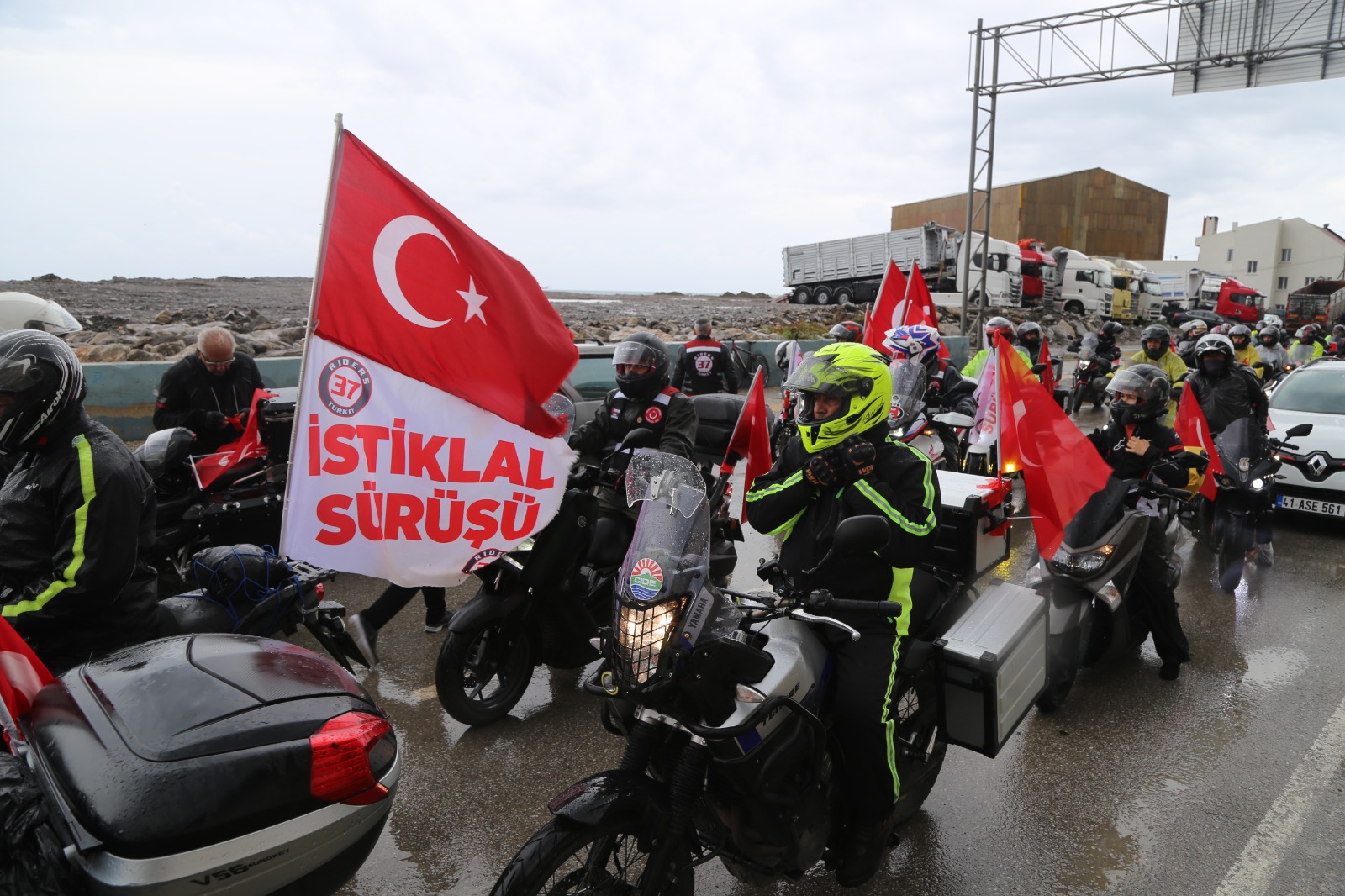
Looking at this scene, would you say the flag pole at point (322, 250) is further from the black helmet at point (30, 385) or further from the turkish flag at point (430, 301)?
the black helmet at point (30, 385)

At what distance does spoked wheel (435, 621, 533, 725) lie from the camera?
4.17m

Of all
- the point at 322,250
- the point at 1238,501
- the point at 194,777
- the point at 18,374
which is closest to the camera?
the point at 194,777

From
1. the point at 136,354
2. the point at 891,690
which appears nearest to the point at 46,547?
the point at 891,690

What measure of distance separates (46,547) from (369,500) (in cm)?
106

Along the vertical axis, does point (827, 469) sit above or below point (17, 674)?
above

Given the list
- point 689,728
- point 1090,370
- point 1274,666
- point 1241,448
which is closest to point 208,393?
point 689,728

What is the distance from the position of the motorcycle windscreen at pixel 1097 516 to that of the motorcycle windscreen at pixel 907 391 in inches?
113

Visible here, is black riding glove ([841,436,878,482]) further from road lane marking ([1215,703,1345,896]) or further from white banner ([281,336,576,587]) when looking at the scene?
road lane marking ([1215,703,1345,896])

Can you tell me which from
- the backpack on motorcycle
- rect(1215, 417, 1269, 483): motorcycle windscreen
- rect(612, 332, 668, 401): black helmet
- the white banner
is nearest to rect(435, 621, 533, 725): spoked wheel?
the white banner

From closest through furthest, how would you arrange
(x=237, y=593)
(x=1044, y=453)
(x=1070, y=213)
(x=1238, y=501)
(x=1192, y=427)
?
(x=237, y=593) < (x=1044, y=453) < (x=1192, y=427) < (x=1238, y=501) < (x=1070, y=213)

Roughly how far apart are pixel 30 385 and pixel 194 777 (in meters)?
1.56

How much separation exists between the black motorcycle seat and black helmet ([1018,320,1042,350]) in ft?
31.1

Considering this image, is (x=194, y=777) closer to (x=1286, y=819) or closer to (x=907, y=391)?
(x=1286, y=819)

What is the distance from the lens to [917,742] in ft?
11.2
